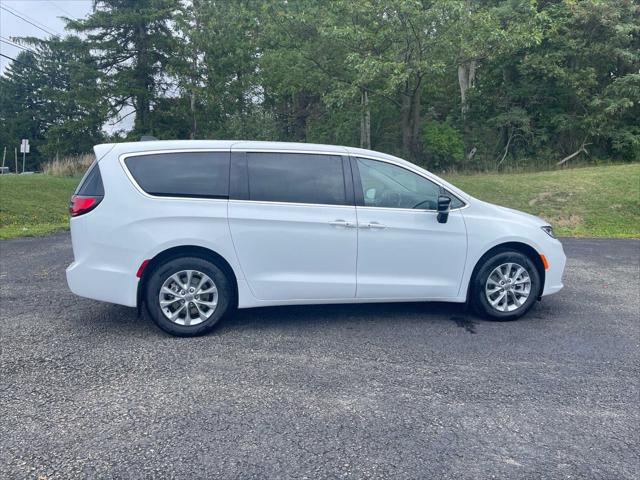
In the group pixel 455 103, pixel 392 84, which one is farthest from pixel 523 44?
pixel 455 103

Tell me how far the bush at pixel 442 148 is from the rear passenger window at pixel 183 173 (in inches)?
798

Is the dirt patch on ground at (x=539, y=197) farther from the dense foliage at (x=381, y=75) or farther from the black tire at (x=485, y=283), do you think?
the black tire at (x=485, y=283)

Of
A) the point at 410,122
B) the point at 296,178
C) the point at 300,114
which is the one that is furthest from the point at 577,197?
the point at 300,114

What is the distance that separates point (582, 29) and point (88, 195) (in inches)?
993

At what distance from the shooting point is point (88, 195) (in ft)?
16.3

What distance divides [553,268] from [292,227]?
285 cm

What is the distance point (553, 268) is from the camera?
5.75 meters

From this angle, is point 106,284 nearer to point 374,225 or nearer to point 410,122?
point 374,225

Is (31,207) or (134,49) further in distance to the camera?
(134,49)

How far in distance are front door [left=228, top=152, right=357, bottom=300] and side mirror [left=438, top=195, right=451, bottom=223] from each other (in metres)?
0.87

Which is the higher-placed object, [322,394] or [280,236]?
[280,236]

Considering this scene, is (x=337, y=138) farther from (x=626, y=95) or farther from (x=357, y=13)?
(x=626, y=95)

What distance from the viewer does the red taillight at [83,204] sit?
492 cm

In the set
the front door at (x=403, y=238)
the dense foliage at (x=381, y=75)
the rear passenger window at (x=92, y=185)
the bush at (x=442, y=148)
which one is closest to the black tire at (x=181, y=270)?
the rear passenger window at (x=92, y=185)
